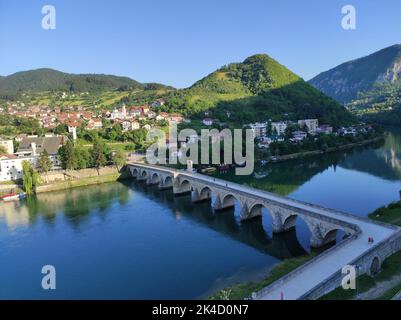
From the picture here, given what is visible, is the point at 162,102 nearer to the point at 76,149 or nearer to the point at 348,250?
the point at 76,149

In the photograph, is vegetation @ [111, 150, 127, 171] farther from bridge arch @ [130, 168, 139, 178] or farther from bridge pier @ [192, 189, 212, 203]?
bridge pier @ [192, 189, 212, 203]

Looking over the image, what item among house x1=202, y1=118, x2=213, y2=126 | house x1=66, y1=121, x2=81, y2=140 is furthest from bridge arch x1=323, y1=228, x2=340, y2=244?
house x1=202, y1=118, x2=213, y2=126

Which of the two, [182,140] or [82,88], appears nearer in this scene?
[182,140]

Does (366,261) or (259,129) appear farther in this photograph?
(259,129)

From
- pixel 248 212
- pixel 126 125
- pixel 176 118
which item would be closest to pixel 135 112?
pixel 176 118

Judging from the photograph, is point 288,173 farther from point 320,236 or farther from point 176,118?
point 176,118

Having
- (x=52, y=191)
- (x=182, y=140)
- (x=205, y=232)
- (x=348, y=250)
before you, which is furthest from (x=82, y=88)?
(x=348, y=250)
